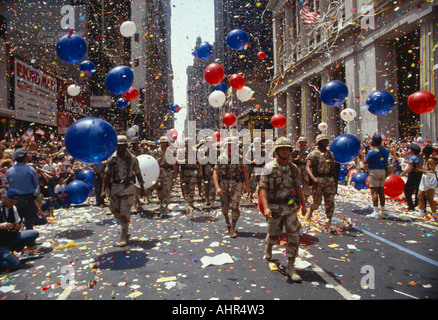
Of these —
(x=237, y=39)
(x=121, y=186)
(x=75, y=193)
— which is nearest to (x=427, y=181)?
(x=237, y=39)

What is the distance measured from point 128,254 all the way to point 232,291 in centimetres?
255

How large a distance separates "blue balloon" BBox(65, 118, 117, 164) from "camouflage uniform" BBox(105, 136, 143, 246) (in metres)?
1.32

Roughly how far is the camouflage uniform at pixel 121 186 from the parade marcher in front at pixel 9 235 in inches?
66.0

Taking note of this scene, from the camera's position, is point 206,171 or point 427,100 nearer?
point 427,100

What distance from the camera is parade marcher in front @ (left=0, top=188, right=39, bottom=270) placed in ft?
15.7

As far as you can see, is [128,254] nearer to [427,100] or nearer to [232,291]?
[232,291]

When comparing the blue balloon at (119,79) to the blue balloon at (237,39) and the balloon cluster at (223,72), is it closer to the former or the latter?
the balloon cluster at (223,72)

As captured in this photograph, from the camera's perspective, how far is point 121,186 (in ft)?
19.7

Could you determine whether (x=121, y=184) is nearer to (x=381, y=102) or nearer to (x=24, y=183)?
(x=24, y=183)

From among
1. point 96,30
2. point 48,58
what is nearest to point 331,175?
point 48,58

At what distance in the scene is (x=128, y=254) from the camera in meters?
5.44

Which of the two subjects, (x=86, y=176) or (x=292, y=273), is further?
(x=86, y=176)

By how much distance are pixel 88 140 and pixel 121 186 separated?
1688 millimetres
